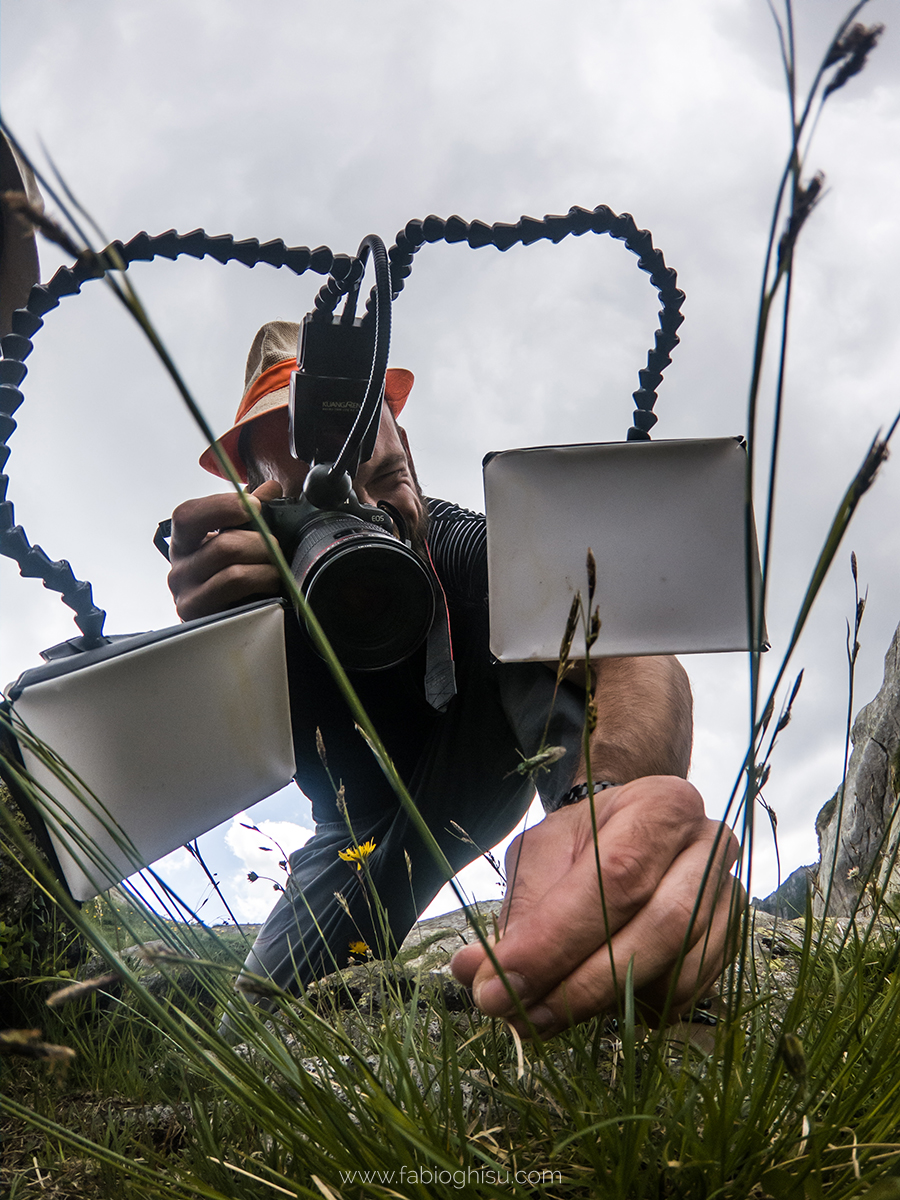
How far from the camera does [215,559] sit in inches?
52.1

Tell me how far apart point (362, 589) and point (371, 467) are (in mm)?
915

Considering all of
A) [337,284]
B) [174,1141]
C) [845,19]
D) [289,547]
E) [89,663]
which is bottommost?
[174,1141]

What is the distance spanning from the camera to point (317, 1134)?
539mm

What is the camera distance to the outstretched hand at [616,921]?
0.61 metres

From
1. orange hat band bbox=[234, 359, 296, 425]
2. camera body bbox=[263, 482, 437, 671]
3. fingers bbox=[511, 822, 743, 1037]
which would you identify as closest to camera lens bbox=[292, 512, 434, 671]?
camera body bbox=[263, 482, 437, 671]

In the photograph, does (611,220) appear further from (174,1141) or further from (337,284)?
(174,1141)

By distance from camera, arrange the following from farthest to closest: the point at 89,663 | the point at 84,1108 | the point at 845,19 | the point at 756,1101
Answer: the point at 84,1108, the point at 89,663, the point at 756,1101, the point at 845,19

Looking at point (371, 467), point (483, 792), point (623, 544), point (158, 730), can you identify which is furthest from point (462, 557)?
point (158, 730)

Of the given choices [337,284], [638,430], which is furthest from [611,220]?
[337,284]

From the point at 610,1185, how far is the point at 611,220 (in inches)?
49.3

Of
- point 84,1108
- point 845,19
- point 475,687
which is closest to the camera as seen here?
point 845,19

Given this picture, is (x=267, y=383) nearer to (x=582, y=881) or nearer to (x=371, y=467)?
(x=371, y=467)

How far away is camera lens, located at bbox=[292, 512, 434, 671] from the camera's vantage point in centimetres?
103

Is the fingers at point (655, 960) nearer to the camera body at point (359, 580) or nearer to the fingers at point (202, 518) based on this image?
the camera body at point (359, 580)
